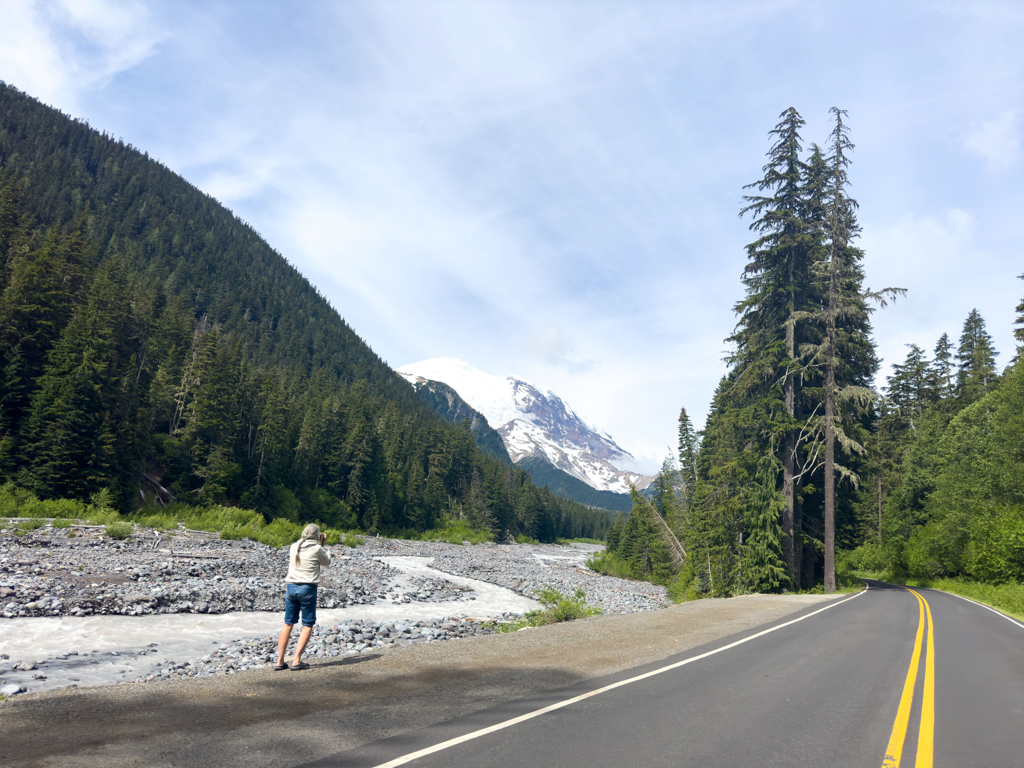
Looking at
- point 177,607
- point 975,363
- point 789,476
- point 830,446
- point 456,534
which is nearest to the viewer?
point 177,607

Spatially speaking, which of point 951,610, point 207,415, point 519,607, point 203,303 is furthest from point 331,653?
point 203,303

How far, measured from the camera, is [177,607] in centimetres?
1619

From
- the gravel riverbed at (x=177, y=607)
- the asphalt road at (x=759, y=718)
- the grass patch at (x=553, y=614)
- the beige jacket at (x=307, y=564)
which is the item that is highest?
the beige jacket at (x=307, y=564)

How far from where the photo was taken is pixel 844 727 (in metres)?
5.66

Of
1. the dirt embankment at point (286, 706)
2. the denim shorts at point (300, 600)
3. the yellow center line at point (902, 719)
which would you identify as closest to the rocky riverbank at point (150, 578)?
the denim shorts at point (300, 600)

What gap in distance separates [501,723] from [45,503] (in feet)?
104

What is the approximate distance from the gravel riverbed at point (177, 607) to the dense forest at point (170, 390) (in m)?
10.1

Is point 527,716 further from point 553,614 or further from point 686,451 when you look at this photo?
point 686,451

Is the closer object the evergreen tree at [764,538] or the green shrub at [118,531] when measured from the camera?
the evergreen tree at [764,538]

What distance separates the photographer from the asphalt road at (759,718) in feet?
15.2

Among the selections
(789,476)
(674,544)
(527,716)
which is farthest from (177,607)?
(674,544)

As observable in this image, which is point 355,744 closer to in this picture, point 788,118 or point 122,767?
point 122,767

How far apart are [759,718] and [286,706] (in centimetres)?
501

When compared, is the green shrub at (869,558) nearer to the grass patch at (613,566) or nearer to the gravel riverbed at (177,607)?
the grass patch at (613,566)
